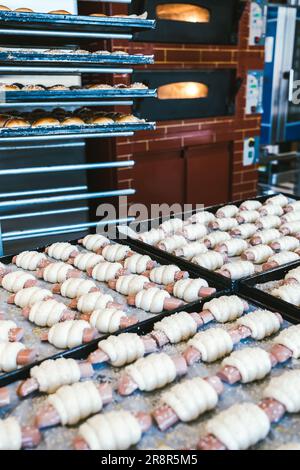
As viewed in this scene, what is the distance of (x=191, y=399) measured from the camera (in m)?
1.12

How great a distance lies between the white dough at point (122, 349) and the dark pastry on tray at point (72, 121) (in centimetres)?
125

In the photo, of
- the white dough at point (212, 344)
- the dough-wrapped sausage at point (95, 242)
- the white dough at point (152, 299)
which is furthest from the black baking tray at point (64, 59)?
the white dough at point (212, 344)

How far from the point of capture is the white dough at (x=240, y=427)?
101 centimetres

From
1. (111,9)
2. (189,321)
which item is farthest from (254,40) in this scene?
(189,321)

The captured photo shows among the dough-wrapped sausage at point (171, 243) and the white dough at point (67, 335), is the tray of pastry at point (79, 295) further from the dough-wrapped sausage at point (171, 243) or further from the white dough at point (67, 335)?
the dough-wrapped sausage at point (171, 243)

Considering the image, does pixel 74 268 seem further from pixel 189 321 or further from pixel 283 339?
pixel 283 339

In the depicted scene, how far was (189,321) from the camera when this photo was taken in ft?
4.78

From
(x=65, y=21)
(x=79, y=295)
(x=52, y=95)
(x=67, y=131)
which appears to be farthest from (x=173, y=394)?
(x=65, y=21)

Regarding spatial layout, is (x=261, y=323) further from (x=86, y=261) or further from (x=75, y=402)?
(x=86, y=261)

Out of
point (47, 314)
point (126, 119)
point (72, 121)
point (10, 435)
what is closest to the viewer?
point (10, 435)

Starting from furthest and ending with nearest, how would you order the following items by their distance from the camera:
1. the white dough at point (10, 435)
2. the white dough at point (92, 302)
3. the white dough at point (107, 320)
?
the white dough at point (92, 302) < the white dough at point (107, 320) < the white dough at point (10, 435)

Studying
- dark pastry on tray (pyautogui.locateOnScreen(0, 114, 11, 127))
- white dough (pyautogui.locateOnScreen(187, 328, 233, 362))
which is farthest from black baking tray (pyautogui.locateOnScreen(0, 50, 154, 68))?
white dough (pyautogui.locateOnScreen(187, 328, 233, 362))

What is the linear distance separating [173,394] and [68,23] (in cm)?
167

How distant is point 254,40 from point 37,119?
2715mm
